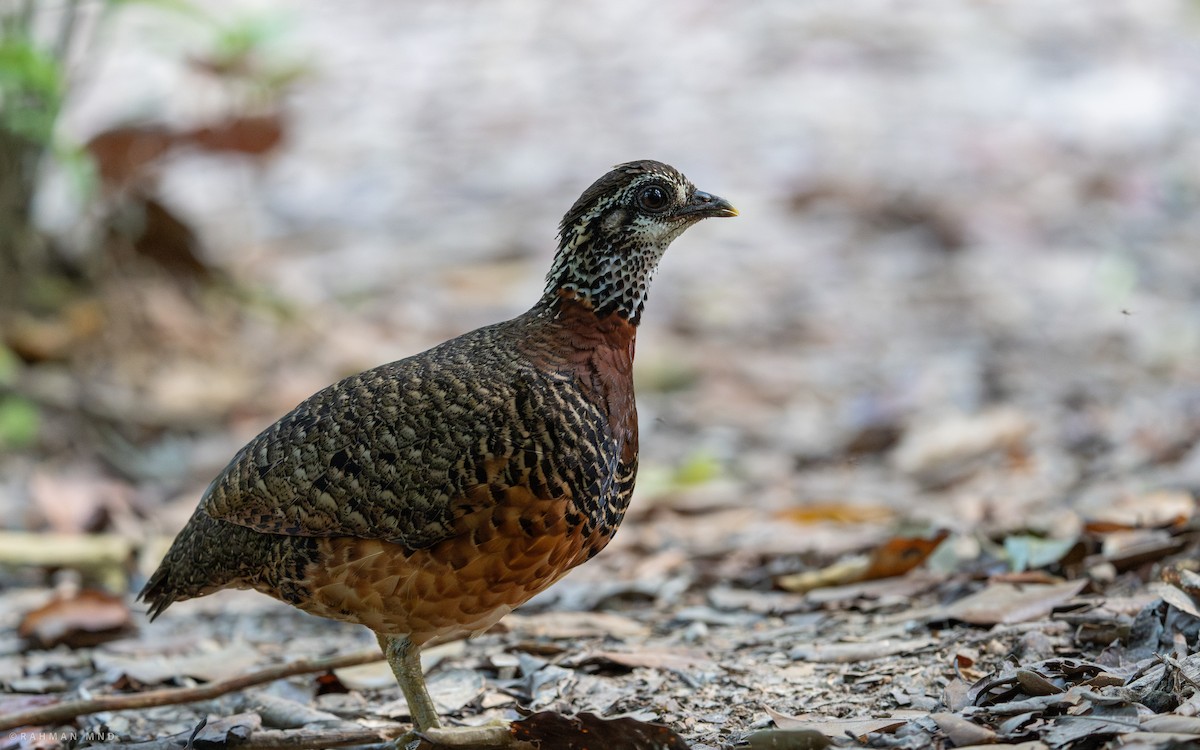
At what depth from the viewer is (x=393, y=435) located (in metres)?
3.98

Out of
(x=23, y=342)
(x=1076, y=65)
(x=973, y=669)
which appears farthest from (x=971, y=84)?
(x=973, y=669)

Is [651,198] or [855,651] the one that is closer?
[651,198]

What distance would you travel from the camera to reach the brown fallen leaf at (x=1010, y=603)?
14.5 feet

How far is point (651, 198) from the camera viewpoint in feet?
13.7

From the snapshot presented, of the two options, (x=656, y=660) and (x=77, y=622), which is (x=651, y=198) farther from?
(x=77, y=622)

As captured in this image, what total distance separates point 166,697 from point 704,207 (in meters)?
2.14

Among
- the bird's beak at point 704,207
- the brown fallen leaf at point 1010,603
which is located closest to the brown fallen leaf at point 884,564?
the brown fallen leaf at point 1010,603

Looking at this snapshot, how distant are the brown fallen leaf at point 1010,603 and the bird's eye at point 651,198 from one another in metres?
1.62

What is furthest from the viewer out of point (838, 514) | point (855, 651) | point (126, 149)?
point (126, 149)

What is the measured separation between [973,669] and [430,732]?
1.57 m

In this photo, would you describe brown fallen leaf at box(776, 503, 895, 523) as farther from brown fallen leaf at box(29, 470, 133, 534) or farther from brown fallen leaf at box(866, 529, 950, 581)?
brown fallen leaf at box(29, 470, 133, 534)

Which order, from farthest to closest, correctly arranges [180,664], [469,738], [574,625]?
[574,625], [180,664], [469,738]

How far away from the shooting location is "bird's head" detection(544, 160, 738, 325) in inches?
164

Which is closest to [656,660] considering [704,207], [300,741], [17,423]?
[300,741]
